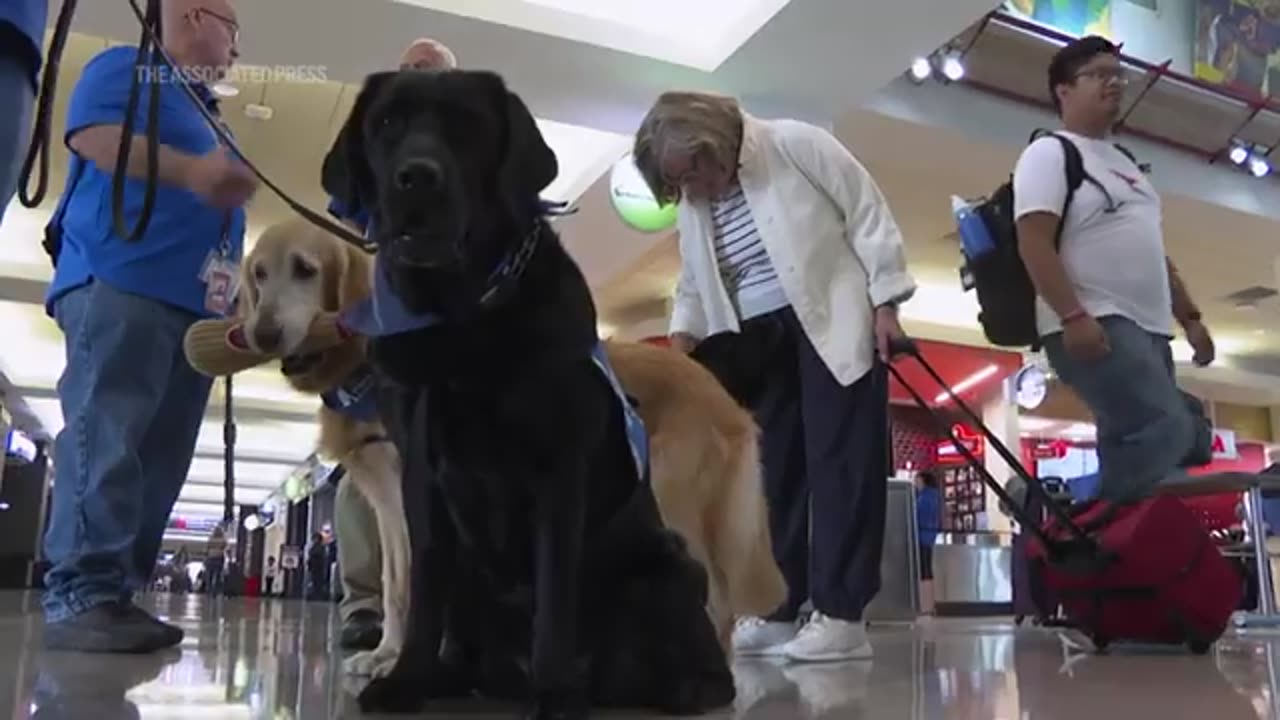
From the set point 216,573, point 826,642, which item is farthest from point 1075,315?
point 216,573

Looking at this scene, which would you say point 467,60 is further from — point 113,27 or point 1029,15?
point 1029,15

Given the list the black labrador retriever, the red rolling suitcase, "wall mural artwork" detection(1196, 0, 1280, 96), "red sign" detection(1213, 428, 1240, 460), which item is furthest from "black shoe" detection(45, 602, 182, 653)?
"red sign" detection(1213, 428, 1240, 460)

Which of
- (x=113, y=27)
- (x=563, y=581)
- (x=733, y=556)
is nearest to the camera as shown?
(x=563, y=581)

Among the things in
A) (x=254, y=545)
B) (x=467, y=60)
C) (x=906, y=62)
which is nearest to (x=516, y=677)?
(x=467, y=60)

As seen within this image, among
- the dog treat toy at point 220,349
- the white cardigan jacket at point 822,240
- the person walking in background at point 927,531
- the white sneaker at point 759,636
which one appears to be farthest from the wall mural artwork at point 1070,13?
the dog treat toy at point 220,349

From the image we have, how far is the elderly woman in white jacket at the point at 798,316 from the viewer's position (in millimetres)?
2686

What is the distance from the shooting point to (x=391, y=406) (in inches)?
62.6

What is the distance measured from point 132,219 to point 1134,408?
2688 mm

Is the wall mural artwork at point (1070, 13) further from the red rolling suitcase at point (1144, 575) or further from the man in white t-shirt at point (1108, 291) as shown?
the red rolling suitcase at point (1144, 575)

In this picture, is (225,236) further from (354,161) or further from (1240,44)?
(1240,44)

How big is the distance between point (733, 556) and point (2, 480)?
1344 centimetres

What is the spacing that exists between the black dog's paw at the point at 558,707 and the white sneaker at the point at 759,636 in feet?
5.04

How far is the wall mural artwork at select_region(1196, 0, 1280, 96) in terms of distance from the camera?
25.7 ft

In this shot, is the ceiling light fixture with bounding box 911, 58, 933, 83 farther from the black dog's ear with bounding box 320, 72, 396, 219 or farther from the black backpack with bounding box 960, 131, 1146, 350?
the black dog's ear with bounding box 320, 72, 396, 219
